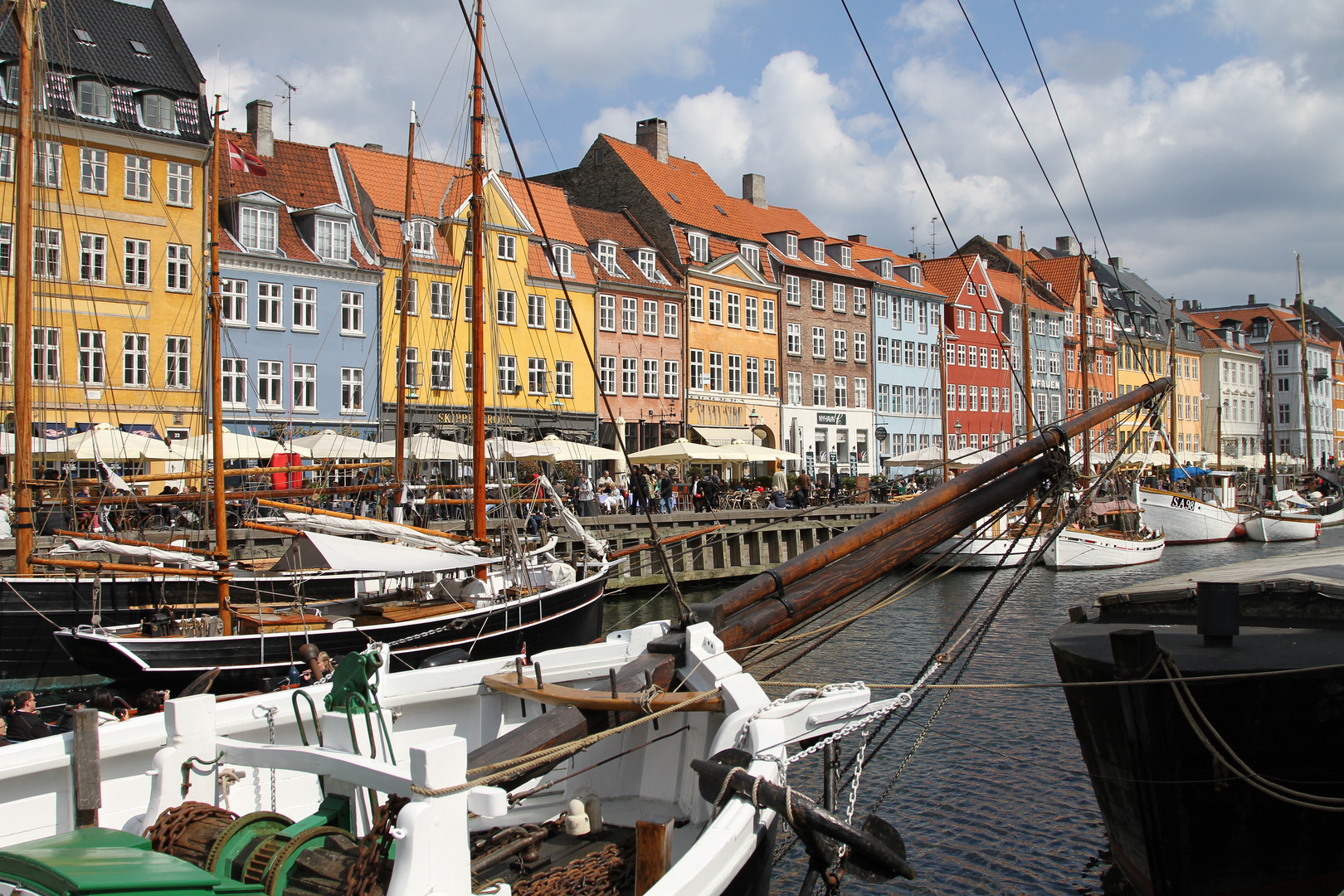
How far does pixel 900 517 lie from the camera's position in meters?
8.31

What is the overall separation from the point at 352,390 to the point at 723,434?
16514 mm

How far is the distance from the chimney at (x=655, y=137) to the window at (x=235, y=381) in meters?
25.1

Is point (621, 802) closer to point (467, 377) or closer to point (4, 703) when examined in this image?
point (4, 703)

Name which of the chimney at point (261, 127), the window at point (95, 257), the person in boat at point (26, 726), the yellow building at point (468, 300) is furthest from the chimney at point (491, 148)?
the person in boat at point (26, 726)

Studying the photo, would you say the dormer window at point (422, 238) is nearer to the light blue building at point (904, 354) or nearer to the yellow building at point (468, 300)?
the yellow building at point (468, 300)

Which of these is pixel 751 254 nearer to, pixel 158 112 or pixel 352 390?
pixel 352 390

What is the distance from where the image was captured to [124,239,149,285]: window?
31688 mm

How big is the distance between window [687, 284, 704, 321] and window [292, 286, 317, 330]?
55.3 ft

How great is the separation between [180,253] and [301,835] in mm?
31383

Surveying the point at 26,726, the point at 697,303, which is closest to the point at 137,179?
the point at 697,303

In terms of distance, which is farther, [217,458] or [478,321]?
[478,321]

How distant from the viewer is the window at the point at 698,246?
47625 millimetres

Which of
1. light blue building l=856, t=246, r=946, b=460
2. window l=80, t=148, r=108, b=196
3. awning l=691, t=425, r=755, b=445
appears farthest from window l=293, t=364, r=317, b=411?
light blue building l=856, t=246, r=946, b=460

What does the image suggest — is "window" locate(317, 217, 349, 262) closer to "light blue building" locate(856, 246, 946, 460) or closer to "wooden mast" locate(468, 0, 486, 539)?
"wooden mast" locate(468, 0, 486, 539)
